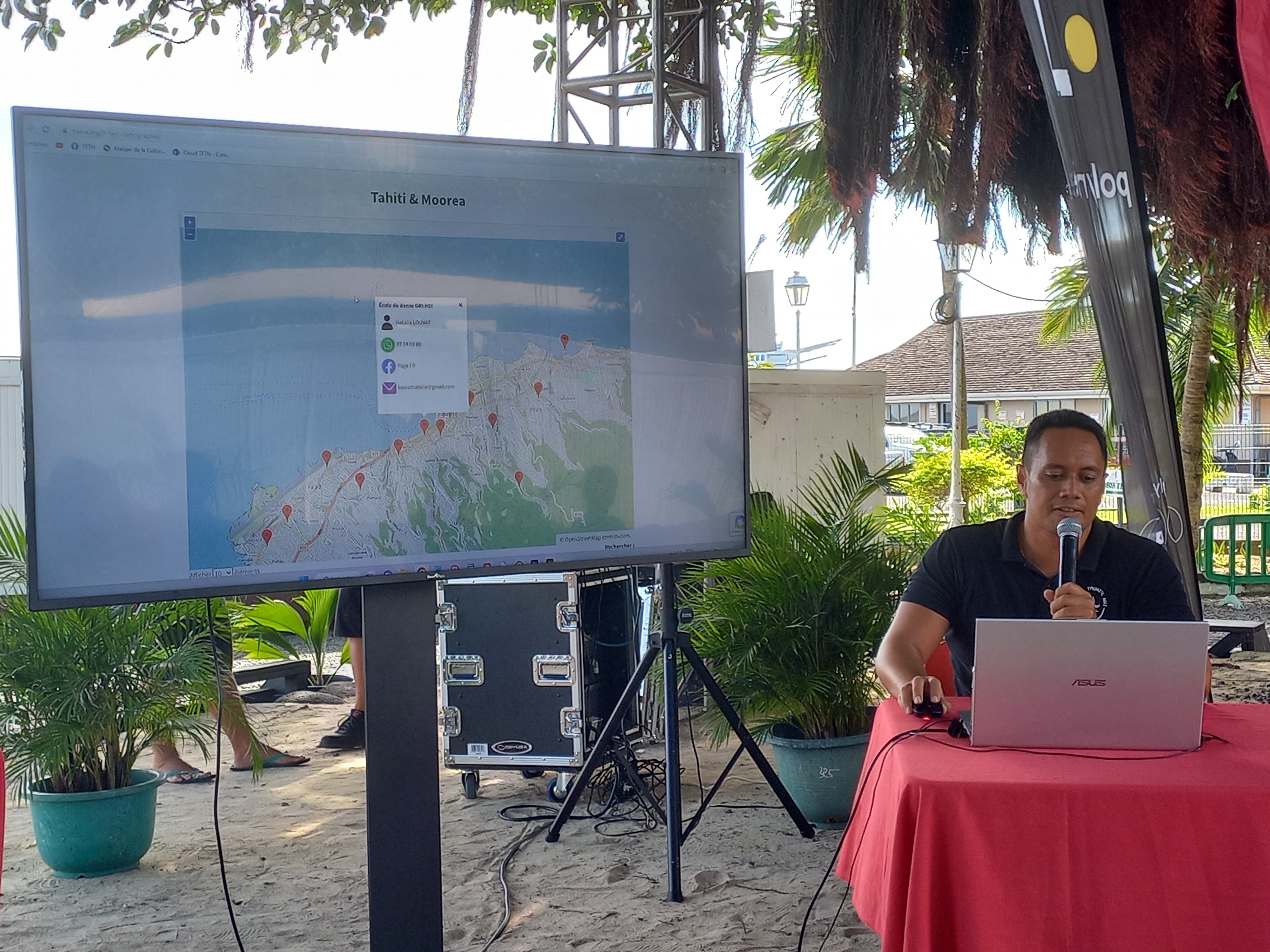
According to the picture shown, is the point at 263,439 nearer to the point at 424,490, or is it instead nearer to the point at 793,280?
the point at 424,490

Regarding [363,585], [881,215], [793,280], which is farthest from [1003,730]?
[793,280]

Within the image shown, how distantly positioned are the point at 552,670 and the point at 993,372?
29233 millimetres

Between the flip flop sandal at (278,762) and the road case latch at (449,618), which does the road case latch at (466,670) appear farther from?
the flip flop sandal at (278,762)

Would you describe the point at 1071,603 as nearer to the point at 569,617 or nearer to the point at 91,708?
the point at 569,617

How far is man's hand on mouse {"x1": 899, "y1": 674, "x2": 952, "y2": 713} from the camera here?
2428 millimetres

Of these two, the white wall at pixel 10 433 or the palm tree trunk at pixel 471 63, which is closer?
the palm tree trunk at pixel 471 63

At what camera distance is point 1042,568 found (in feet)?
9.84

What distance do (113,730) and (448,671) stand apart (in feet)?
4.60

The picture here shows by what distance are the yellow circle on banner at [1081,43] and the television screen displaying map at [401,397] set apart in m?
2.20

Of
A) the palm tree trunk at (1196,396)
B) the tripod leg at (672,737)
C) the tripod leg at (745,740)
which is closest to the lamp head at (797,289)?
the palm tree trunk at (1196,396)

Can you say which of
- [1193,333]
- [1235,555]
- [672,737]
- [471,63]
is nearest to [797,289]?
[1193,333]

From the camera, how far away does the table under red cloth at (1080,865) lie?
184 centimetres

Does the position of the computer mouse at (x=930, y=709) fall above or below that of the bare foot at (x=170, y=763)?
above

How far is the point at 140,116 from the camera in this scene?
6.16 ft
